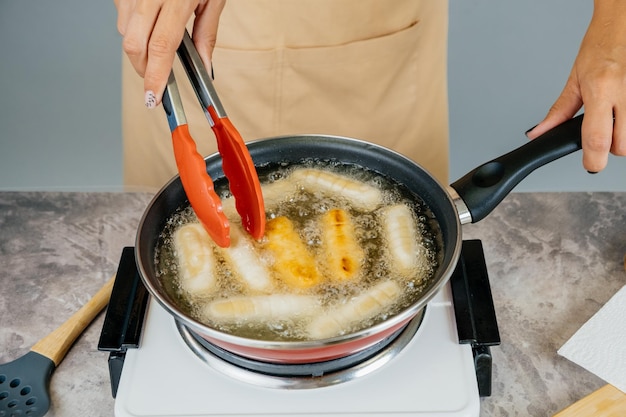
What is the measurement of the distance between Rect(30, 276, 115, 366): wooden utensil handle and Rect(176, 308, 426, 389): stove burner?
260 mm

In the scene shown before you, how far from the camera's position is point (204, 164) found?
3.75 ft

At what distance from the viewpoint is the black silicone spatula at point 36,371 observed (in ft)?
3.89

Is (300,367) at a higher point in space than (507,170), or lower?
lower

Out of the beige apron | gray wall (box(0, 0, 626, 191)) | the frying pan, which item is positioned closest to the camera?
the frying pan

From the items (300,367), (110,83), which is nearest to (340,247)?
(300,367)

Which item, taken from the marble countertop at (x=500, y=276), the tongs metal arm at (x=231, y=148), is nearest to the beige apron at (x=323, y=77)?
the marble countertop at (x=500, y=276)

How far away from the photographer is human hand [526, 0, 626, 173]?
1.20 metres

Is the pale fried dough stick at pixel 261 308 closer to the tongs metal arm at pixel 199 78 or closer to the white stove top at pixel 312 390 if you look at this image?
the white stove top at pixel 312 390

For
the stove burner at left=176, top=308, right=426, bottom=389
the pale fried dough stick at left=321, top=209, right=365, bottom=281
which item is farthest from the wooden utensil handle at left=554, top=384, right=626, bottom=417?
the pale fried dough stick at left=321, top=209, right=365, bottom=281

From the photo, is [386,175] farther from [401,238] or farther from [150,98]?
[150,98]

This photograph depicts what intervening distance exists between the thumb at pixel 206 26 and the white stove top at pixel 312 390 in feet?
1.69

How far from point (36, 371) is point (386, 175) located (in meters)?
0.69

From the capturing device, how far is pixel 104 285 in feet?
4.60

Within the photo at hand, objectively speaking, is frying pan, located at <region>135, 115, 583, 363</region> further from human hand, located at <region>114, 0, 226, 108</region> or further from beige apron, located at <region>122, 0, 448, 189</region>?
beige apron, located at <region>122, 0, 448, 189</region>
